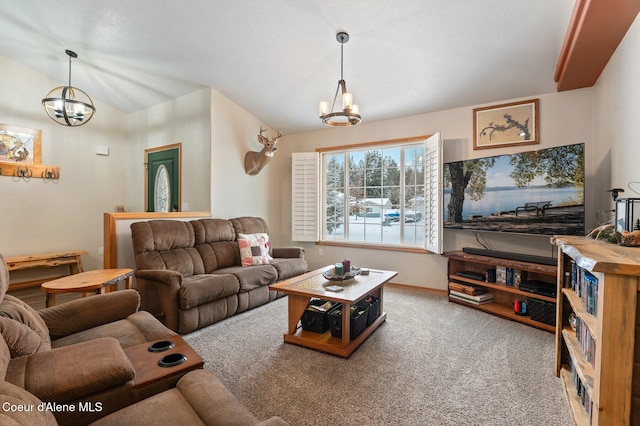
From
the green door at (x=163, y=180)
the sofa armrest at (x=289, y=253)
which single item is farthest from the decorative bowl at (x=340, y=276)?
the green door at (x=163, y=180)

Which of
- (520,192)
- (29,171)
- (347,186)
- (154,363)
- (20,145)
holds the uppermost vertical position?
(20,145)

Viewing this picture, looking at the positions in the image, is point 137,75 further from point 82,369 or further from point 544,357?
point 544,357

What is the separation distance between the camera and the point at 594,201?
317 cm

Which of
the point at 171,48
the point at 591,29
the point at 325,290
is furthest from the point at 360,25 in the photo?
the point at 325,290

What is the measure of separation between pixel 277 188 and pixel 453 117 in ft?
10.1

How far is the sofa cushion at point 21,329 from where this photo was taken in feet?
A: 4.17

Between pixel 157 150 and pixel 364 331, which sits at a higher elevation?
pixel 157 150

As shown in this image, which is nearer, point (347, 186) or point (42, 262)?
point (42, 262)

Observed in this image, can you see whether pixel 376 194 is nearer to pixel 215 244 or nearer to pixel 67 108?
pixel 215 244

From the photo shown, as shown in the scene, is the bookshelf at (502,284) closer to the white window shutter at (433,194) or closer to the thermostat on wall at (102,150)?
the white window shutter at (433,194)

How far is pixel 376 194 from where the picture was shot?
15.7ft

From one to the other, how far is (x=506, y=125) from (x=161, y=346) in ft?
13.7

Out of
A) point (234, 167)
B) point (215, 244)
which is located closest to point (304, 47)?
point (234, 167)

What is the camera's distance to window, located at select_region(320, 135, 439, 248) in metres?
4.45
